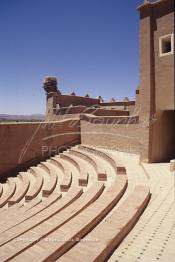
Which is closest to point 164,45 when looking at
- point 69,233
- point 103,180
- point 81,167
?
point 103,180

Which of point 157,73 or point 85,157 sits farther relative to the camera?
point 85,157

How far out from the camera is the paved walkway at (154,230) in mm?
4711

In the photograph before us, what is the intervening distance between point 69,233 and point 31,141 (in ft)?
38.9

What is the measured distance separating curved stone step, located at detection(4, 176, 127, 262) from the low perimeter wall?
9.48 metres

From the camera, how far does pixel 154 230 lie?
223 inches

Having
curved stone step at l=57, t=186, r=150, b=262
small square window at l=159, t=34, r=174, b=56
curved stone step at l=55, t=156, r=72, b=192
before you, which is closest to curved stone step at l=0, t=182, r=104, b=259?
curved stone step at l=57, t=186, r=150, b=262

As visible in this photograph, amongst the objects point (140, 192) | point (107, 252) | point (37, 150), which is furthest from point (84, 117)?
point (107, 252)

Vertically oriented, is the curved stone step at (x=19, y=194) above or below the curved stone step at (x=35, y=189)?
below

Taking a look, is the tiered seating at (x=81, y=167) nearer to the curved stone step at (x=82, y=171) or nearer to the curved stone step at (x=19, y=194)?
the curved stone step at (x=82, y=171)

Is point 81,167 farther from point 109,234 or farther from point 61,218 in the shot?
point 109,234

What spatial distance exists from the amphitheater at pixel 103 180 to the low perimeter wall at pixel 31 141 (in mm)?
62

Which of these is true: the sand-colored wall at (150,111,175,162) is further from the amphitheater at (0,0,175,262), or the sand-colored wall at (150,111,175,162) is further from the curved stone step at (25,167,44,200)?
the curved stone step at (25,167,44,200)

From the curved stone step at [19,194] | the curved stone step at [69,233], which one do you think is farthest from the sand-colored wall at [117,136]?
the curved stone step at [19,194]

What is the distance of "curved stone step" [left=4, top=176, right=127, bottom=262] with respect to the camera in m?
4.31
